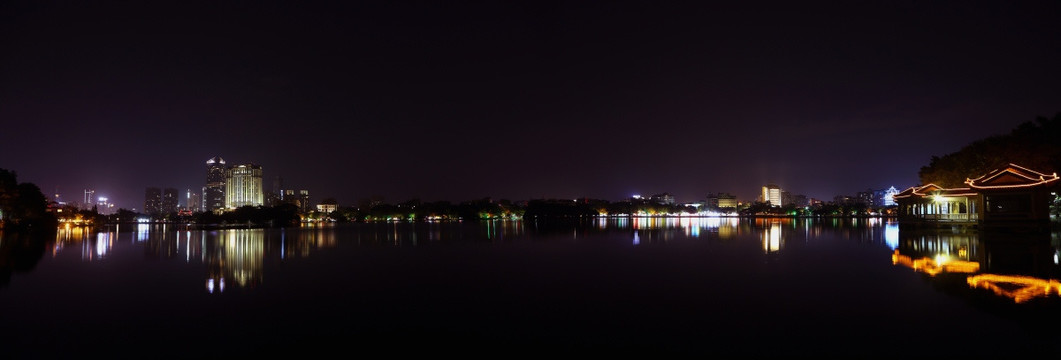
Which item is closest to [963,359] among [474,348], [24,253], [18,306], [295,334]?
[474,348]

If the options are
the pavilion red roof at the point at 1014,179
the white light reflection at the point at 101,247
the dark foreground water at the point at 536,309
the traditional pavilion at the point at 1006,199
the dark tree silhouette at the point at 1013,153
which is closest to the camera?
the dark foreground water at the point at 536,309

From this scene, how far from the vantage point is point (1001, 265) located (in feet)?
56.9

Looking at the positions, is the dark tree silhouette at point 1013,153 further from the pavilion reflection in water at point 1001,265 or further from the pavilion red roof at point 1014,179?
the pavilion reflection in water at point 1001,265

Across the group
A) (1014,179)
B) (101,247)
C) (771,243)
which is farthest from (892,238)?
(101,247)

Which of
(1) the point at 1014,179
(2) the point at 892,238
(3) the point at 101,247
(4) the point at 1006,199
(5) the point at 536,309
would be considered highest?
(1) the point at 1014,179

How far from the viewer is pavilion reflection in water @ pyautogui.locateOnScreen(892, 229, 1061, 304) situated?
41.7 feet

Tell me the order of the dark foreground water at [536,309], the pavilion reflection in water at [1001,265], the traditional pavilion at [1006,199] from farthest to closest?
1. the traditional pavilion at [1006,199]
2. the pavilion reflection in water at [1001,265]
3. the dark foreground water at [536,309]

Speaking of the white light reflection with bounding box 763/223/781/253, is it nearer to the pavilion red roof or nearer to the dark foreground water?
the dark foreground water

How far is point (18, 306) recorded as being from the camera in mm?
11797

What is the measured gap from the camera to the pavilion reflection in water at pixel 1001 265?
1271 centimetres

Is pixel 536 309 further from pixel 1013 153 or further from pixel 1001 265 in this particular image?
pixel 1013 153

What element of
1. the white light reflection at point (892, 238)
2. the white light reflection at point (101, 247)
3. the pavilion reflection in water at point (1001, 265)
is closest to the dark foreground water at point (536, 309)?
the pavilion reflection in water at point (1001, 265)

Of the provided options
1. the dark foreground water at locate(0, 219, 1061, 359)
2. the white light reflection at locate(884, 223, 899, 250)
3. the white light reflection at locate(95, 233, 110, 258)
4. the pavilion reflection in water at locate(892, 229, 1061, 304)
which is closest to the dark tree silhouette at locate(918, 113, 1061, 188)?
the white light reflection at locate(884, 223, 899, 250)

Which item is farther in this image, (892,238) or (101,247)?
(892,238)
